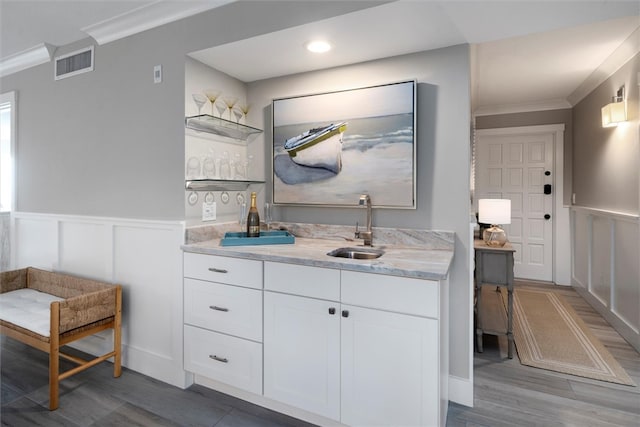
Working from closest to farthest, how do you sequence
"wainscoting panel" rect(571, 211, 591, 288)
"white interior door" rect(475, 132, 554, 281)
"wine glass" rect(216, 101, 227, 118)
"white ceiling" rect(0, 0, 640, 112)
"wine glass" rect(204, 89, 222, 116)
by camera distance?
"white ceiling" rect(0, 0, 640, 112)
"wine glass" rect(204, 89, 222, 116)
"wine glass" rect(216, 101, 227, 118)
"wainscoting panel" rect(571, 211, 591, 288)
"white interior door" rect(475, 132, 554, 281)

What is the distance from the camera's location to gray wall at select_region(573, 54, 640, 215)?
282 centimetres

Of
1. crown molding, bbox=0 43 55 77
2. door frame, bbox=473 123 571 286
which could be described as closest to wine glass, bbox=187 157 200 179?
crown molding, bbox=0 43 55 77

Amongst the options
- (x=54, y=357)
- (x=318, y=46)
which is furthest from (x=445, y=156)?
(x=54, y=357)

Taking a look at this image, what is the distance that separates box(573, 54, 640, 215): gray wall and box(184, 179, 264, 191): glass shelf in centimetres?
310

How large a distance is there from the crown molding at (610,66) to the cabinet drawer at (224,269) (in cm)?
329

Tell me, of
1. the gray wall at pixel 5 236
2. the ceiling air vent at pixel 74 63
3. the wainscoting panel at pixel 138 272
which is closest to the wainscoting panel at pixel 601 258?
the wainscoting panel at pixel 138 272

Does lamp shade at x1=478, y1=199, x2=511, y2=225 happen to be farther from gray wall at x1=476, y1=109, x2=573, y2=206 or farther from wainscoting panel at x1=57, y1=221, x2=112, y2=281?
wainscoting panel at x1=57, y1=221, x2=112, y2=281

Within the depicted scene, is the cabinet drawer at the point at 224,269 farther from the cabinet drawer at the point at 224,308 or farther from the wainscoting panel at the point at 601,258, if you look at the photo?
the wainscoting panel at the point at 601,258

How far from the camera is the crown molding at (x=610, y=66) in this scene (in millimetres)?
2693

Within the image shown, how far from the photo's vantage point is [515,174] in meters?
4.87

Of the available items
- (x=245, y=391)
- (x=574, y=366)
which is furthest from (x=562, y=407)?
(x=245, y=391)

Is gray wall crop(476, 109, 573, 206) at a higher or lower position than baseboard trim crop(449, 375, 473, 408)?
higher

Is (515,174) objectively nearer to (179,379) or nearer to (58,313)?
(179,379)

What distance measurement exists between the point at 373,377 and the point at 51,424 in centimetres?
176
